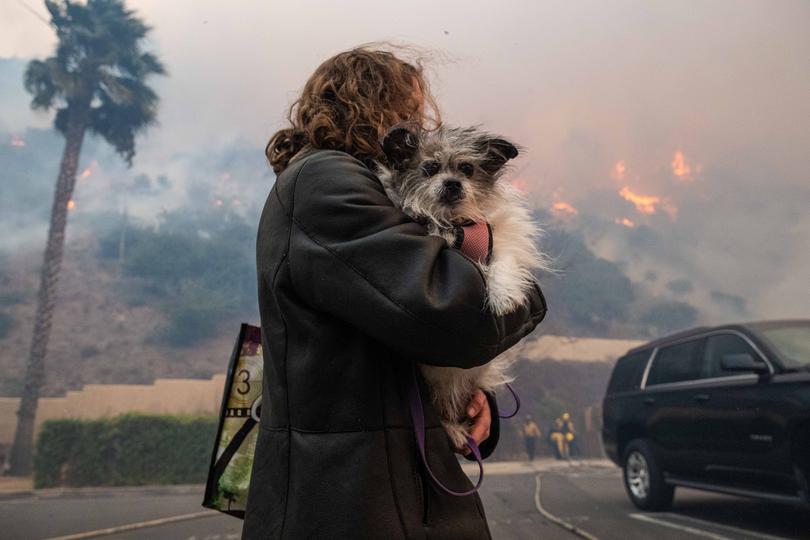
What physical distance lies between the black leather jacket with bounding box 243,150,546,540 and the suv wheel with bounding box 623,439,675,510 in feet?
11.5

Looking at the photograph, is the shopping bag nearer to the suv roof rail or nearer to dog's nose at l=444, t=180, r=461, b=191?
dog's nose at l=444, t=180, r=461, b=191

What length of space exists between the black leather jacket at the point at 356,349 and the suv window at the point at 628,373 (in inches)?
153

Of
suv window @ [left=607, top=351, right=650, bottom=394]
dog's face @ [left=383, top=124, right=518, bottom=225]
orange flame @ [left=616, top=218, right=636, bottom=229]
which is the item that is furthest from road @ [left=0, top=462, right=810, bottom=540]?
dog's face @ [left=383, top=124, right=518, bottom=225]

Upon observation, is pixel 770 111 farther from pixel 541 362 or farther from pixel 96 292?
pixel 96 292

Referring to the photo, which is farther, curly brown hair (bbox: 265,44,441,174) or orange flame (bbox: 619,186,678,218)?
orange flame (bbox: 619,186,678,218)

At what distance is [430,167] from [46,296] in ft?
18.4

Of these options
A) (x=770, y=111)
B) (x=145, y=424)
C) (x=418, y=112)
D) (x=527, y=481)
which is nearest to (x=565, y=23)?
(x=770, y=111)

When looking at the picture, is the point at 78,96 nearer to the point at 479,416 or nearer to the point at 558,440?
the point at 558,440

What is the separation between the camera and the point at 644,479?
434 cm

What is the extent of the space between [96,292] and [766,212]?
637cm

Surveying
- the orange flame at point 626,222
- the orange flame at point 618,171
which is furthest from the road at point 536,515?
the orange flame at point 618,171

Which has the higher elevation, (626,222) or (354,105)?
(626,222)

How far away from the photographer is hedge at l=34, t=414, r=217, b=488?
17.4 ft

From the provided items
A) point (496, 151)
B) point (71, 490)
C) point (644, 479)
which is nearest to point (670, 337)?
point (644, 479)
